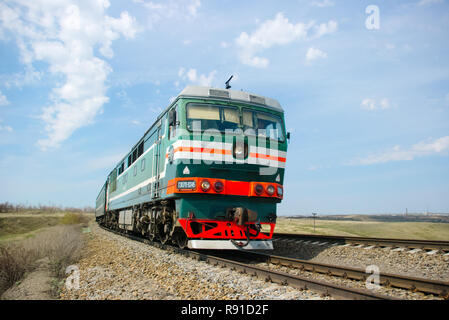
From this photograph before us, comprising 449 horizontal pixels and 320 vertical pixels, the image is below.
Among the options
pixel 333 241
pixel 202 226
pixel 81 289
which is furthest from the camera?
pixel 333 241

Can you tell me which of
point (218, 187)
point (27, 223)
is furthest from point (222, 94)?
point (27, 223)

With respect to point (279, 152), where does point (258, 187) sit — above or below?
below

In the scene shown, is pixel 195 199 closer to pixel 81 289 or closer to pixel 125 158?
pixel 81 289

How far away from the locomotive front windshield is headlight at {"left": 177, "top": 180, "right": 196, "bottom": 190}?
50.8 inches

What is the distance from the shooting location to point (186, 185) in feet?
26.7

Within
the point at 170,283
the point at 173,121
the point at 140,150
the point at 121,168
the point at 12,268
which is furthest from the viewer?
the point at 121,168

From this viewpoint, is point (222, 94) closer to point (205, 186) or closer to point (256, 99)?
point (256, 99)

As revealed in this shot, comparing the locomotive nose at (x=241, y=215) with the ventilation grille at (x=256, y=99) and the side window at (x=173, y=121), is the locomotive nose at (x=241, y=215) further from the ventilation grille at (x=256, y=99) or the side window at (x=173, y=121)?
the ventilation grille at (x=256, y=99)

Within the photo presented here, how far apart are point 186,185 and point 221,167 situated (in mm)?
948

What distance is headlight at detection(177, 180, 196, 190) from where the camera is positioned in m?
8.10

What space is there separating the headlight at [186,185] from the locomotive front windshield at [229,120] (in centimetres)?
129
